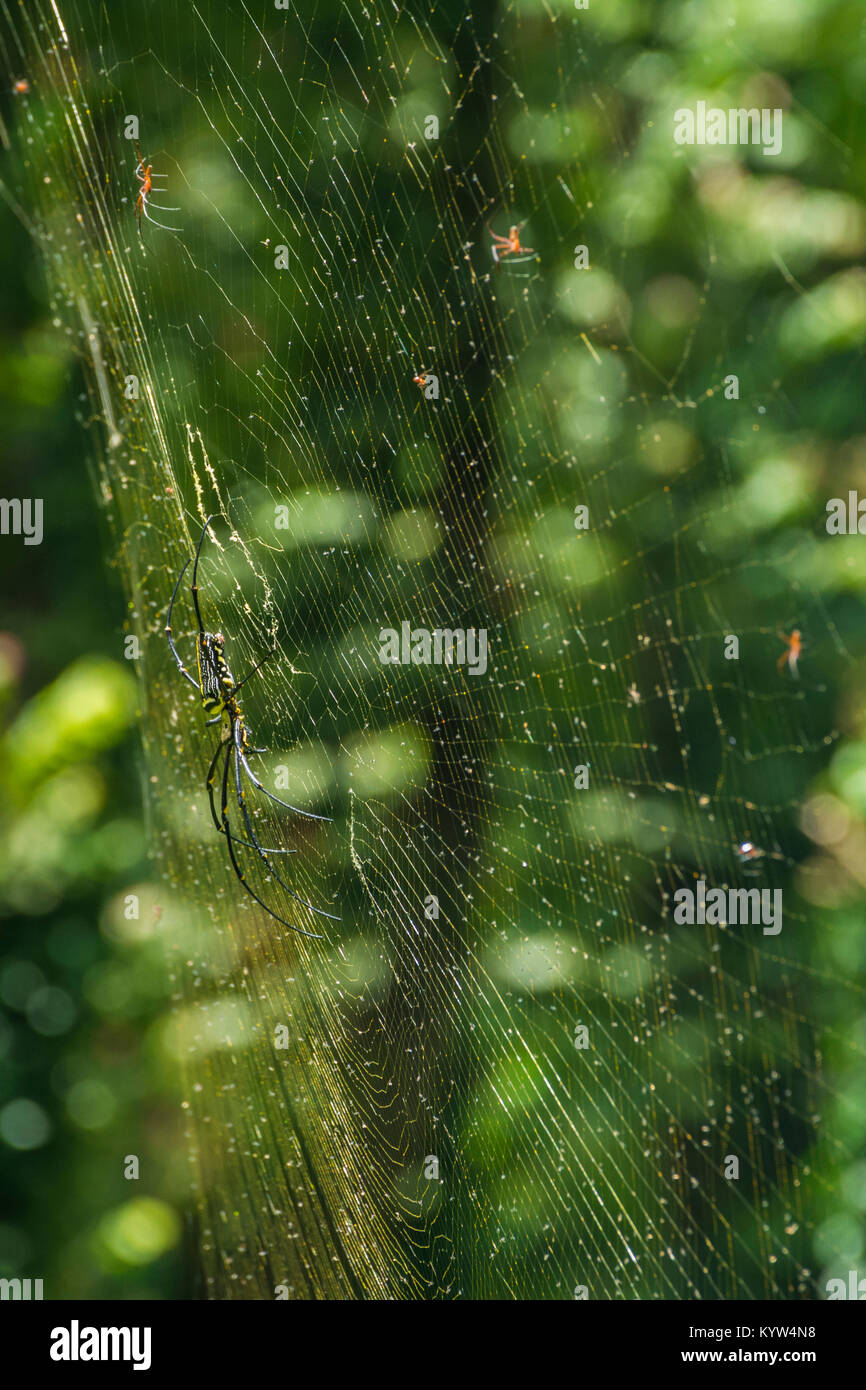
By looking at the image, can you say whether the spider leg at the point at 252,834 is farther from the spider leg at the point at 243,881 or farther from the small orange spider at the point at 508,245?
the small orange spider at the point at 508,245

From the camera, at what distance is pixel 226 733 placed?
0.93 meters

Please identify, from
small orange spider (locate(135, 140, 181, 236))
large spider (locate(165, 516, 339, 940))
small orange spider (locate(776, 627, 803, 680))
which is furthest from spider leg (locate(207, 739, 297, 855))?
small orange spider (locate(776, 627, 803, 680))

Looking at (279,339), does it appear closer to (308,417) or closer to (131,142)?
(308,417)

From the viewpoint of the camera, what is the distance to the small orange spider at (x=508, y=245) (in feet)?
5.26

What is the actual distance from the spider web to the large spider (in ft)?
0.07

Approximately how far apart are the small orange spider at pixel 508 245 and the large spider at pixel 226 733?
36.9 inches

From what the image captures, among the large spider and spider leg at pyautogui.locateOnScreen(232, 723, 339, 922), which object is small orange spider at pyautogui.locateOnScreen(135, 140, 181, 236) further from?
spider leg at pyautogui.locateOnScreen(232, 723, 339, 922)

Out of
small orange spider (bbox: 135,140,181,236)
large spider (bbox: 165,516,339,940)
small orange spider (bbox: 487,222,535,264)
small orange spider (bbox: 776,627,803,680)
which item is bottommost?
large spider (bbox: 165,516,339,940)

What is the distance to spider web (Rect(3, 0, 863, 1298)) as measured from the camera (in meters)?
1.13

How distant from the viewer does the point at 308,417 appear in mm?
1153

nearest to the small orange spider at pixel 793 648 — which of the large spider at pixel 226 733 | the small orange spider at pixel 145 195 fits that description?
the large spider at pixel 226 733

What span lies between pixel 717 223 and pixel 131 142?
1119 mm

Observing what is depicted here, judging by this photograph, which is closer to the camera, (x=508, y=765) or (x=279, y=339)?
(x=279, y=339)

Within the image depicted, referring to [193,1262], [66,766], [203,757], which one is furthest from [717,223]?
[193,1262]
